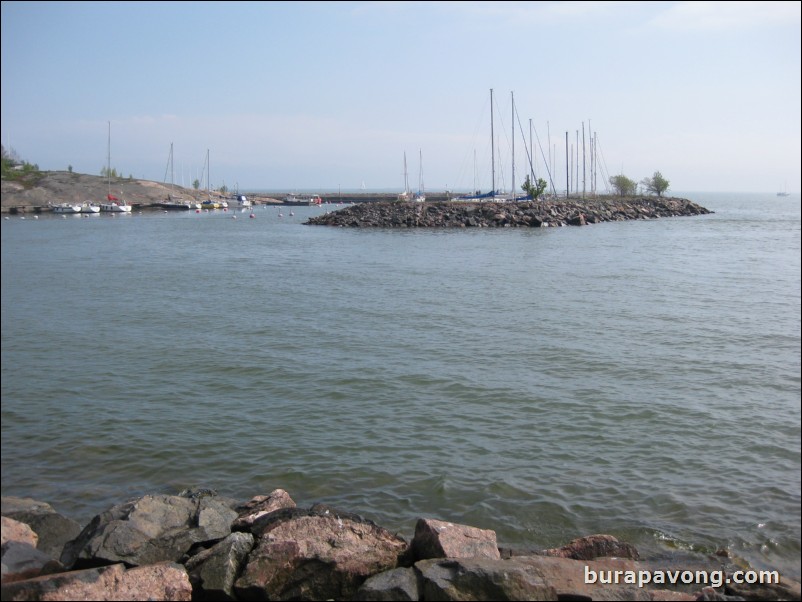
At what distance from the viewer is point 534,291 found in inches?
948

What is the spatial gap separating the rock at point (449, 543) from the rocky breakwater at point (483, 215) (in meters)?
52.6

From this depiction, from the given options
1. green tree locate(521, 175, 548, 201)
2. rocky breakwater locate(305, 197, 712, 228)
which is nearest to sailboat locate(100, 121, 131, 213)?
rocky breakwater locate(305, 197, 712, 228)

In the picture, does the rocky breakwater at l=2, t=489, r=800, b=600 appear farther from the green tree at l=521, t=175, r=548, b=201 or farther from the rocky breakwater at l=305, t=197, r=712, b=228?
the green tree at l=521, t=175, r=548, b=201

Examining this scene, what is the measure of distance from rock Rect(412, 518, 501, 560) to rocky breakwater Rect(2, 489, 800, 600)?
0.5 inches

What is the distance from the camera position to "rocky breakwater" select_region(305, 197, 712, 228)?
58.9 metres

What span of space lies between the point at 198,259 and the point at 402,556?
32099 millimetres

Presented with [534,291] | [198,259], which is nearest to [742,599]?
[534,291]

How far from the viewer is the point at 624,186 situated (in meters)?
90.2

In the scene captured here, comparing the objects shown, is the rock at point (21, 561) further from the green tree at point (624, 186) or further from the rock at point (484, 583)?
the green tree at point (624, 186)

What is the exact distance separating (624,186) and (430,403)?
85.3m

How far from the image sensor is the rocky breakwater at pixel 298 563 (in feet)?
17.0

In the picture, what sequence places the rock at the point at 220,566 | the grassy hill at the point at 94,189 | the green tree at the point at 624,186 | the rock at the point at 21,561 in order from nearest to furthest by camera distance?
the rock at the point at 21,561 → the rock at the point at 220,566 → the grassy hill at the point at 94,189 → the green tree at the point at 624,186

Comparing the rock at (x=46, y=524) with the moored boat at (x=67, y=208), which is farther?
the moored boat at (x=67, y=208)

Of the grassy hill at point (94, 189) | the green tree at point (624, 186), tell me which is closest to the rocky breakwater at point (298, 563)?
the grassy hill at point (94, 189)
